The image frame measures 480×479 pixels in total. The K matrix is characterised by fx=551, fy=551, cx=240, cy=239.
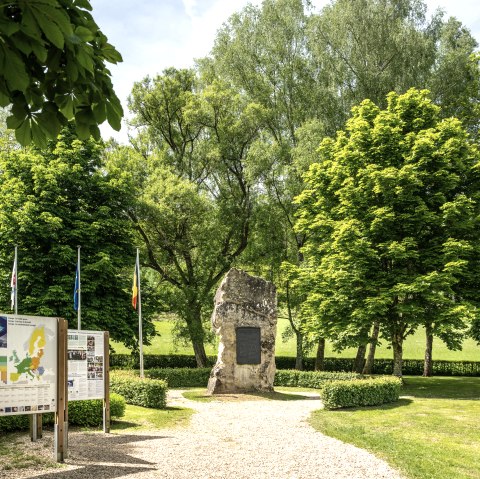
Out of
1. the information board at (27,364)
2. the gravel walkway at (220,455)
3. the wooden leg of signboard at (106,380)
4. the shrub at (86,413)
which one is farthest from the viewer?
the shrub at (86,413)

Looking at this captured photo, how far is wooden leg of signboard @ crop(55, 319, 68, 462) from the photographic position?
10477 mm

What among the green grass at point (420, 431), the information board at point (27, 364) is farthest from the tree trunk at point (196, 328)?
the information board at point (27, 364)

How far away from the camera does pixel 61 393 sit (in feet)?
35.7

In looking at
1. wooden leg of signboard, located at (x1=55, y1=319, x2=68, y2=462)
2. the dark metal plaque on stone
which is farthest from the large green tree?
wooden leg of signboard, located at (x1=55, y1=319, x2=68, y2=462)

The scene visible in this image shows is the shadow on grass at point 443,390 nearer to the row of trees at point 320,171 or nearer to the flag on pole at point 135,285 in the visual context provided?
the row of trees at point 320,171

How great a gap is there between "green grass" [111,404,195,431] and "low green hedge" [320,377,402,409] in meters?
4.76

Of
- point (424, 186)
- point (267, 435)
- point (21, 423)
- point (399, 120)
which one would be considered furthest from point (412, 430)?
point (399, 120)

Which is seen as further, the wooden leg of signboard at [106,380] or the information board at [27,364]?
the wooden leg of signboard at [106,380]

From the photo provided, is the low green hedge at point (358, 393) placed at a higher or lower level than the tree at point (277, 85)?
lower

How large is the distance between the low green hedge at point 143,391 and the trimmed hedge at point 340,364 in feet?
48.4

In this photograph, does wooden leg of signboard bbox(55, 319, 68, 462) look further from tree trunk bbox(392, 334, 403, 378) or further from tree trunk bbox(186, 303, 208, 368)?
tree trunk bbox(186, 303, 208, 368)

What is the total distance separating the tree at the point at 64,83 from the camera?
3994 millimetres

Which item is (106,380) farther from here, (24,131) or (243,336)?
(243,336)

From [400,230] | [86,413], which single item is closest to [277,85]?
[400,230]
